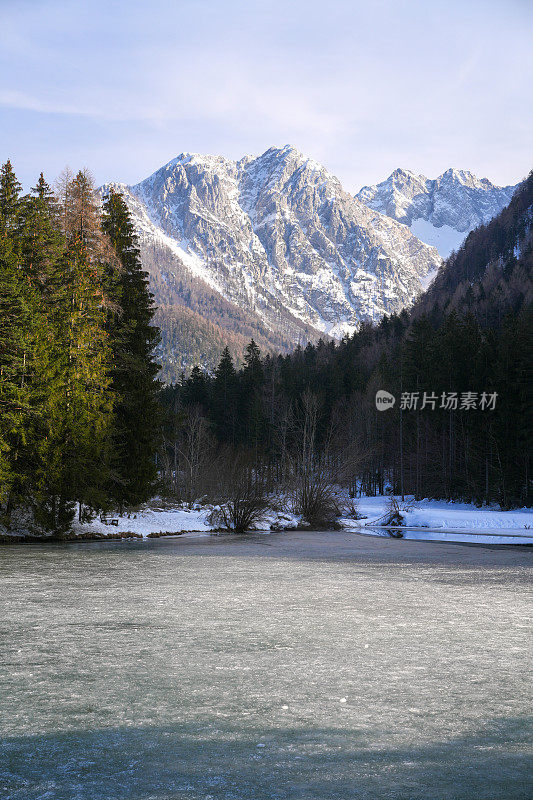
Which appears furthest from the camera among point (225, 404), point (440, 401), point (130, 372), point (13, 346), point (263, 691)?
point (225, 404)

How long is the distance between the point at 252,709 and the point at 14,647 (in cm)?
398

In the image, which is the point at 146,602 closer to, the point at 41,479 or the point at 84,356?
the point at 41,479

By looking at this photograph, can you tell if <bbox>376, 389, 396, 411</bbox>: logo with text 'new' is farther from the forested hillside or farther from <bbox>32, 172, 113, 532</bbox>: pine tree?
<bbox>32, 172, 113, 532</bbox>: pine tree

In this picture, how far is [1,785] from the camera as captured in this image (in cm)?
472

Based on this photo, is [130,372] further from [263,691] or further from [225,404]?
[225,404]

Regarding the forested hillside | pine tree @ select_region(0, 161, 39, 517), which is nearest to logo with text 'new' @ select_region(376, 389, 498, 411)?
the forested hillside

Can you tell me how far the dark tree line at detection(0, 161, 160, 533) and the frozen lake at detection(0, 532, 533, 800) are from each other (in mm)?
13277

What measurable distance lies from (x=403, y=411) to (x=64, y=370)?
47830 millimetres

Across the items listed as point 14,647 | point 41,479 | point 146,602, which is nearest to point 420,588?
point 146,602

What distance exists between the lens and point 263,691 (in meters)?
6.92

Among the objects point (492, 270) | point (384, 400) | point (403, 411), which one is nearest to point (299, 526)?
point (403, 411)

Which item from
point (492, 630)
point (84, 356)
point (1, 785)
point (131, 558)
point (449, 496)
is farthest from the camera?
point (449, 496)

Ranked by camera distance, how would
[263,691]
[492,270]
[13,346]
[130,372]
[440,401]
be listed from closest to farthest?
[263,691], [13,346], [130,372], [440,401], [492,270]

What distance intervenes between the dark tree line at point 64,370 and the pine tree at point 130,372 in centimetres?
7
